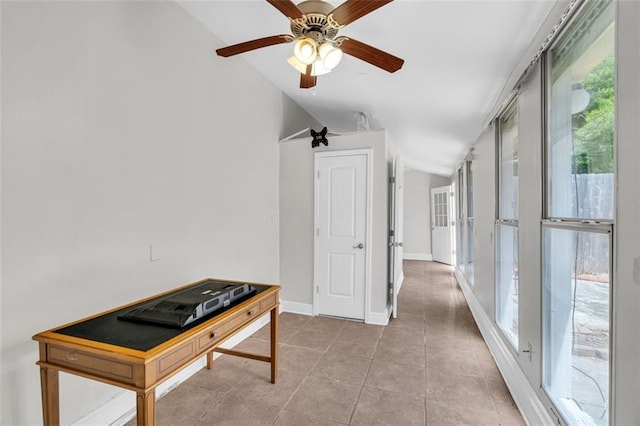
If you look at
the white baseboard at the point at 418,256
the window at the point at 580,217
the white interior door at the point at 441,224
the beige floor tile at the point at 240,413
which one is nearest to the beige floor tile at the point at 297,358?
the beige floor tile at the point at 240,413

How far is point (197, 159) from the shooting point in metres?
2.40

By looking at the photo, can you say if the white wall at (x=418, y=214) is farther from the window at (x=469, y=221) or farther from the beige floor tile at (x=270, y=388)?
the beige floor tile at (x=270, y=388)

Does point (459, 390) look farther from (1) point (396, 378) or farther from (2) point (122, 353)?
(2) point (122, 353)

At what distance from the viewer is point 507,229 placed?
2658mm

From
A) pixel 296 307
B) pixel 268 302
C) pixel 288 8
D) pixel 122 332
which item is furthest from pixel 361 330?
pixel 288 8

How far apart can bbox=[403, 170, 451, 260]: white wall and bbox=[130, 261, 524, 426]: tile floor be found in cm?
486

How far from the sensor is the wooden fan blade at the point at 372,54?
1680 millimetres

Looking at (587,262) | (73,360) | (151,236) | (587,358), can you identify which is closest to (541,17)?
→ (587,262)

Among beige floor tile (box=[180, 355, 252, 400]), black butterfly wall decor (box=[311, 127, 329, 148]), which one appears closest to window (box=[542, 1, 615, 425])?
beige floor tile (box=[180, 355, 252, 400])

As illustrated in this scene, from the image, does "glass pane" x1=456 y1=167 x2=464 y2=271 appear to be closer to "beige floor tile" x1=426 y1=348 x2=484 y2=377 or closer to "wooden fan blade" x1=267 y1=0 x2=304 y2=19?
"beige floor tile" x1=426 y1=348 x2=484 y2=377

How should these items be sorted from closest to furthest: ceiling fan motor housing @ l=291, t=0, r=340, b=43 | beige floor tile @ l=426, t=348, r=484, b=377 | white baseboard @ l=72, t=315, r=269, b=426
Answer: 1. ceiling fan motor housing @ l=291, t=0, r=340, b=43
2. white baseboard @ l=72, t=315, r=269, b=426
3. beige floor tile @ l=426, t=348, r=484, b=377

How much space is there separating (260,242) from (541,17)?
2951 mm

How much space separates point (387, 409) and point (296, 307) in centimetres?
196

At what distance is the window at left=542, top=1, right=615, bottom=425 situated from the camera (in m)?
1.22
